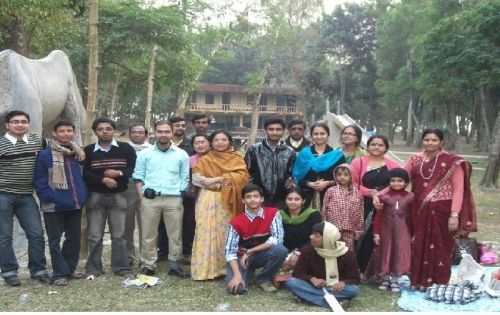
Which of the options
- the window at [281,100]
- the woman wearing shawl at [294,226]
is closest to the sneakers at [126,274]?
the woman wearing shawl at [294,226]

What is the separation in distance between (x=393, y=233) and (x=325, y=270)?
86cm

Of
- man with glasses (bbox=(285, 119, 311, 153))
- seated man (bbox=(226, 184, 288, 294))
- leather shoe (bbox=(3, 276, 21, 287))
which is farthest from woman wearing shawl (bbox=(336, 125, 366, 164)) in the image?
leather shoe (bbox=(3, 276, 21, 287))

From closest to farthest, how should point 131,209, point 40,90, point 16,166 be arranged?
1. point 16,166
2. point 131,209
3. point 40,90

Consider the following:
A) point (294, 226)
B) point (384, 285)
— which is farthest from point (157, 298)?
point (384, 285)

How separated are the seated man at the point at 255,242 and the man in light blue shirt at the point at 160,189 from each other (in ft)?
2.26

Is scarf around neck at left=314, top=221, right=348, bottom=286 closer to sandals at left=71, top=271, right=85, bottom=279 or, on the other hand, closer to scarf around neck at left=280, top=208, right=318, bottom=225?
scarf around neck at left=280, top=208, right=318, bottom=225

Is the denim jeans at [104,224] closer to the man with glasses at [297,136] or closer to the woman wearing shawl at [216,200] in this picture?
the woman wearing shawl at [216,200]

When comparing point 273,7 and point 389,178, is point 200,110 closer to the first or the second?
point 273,7

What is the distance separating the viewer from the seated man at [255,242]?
4996 millimetres

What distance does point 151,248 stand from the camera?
545cm

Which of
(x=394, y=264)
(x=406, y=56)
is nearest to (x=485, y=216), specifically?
(x=394, y=264)

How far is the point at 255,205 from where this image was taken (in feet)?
16.4

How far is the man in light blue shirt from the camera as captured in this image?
5.39 metres

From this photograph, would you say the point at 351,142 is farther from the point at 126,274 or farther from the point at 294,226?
the point at 126,274
